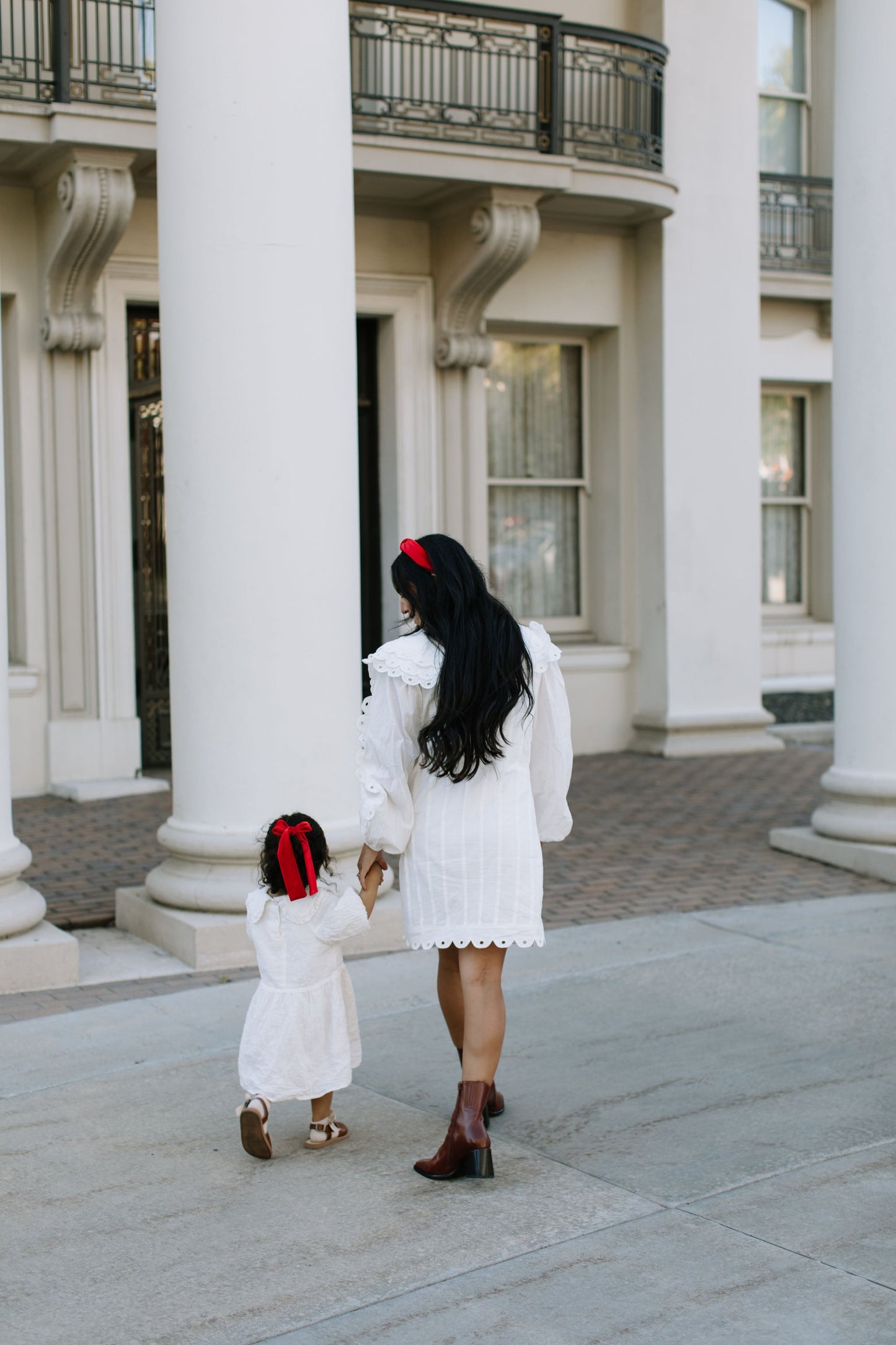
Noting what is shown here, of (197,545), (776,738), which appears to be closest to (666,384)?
(776,738)

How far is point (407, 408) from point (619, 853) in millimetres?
5041

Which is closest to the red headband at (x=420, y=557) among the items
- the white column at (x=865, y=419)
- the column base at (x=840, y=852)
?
the white column at (x=865, y=419)

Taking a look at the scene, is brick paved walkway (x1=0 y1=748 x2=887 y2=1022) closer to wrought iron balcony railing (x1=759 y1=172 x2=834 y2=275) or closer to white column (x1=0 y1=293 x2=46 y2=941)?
white column (x1=0 y1=293 x2=46 y2=941)

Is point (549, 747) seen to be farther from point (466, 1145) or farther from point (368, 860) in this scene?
point (466, 1145)

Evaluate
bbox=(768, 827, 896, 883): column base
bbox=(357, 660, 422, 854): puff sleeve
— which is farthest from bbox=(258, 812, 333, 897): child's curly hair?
bbox=(768, 827, 896, 883): column base

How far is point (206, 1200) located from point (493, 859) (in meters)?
1.16

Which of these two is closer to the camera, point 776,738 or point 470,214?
point 470,214

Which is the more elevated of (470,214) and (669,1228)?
(470,214)

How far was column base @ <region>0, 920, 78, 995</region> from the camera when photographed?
604 centimetres

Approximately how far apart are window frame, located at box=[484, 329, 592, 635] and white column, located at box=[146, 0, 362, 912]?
7.28 m

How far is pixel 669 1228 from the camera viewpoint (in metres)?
3.74

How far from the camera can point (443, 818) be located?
418cm

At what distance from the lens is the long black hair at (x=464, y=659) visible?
4.05 m

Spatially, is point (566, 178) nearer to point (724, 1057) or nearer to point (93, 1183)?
point (724, 1057)
